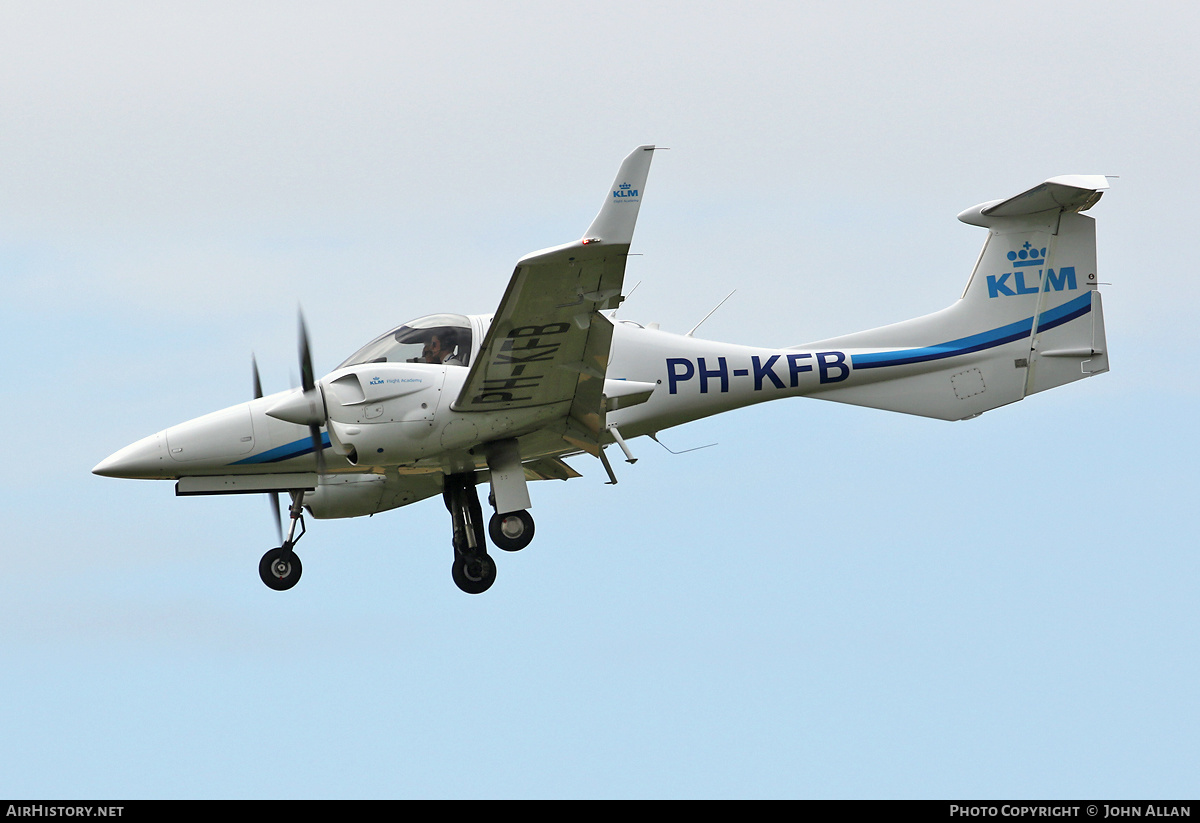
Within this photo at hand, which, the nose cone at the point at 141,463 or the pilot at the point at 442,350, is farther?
the nose cone at the point at 141,463

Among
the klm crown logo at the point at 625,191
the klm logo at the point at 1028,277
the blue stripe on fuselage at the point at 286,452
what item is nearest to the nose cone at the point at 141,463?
the blue stripe on fuselage at the point at 286,452

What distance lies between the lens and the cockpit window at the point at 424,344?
2119 centimetres

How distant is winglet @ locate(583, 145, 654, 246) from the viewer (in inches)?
698

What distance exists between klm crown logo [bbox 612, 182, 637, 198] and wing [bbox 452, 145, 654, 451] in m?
0.01

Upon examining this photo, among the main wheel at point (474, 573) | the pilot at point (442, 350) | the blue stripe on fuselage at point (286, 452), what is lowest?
the main wheel at point (474, 573)

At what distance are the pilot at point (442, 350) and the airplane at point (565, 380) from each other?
2cm

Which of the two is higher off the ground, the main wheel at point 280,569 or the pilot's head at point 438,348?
the pilot's head at point 438,348

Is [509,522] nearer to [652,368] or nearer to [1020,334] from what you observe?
[652,368]

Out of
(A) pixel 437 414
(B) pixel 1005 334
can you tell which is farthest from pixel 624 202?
(B) pixel 1005 334

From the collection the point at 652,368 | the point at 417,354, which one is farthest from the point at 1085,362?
the point at 417,354

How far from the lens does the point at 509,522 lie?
2123cm

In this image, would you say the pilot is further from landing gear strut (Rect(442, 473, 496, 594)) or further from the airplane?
landing gear strut (Rect(442, 473, 496, 594))

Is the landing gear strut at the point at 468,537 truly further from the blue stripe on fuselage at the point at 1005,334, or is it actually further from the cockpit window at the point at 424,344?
the blue stripe on fuselage at the point at 1005,334

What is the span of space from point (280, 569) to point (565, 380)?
18.4 ft
